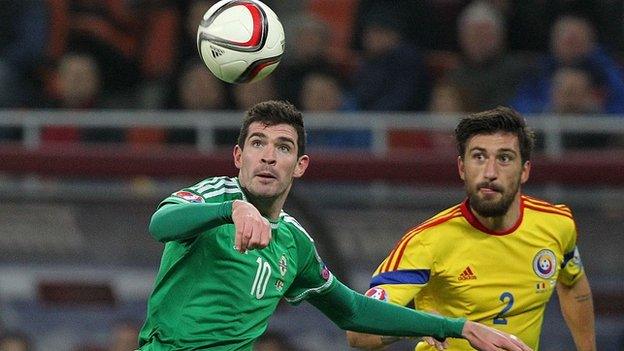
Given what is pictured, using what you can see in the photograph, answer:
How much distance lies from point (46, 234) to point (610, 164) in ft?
13.7

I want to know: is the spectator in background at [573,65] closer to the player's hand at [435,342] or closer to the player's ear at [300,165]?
the player's hand at [435,342]

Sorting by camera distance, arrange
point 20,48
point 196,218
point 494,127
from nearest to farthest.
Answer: point 196,218 → point 494,127 → point 20,48

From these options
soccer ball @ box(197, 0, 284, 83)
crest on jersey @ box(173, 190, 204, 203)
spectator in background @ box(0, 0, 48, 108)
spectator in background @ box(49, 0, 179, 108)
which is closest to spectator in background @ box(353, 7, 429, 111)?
spectator in background @ box(49, 0, 179, 108)

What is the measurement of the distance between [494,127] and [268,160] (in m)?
1.29

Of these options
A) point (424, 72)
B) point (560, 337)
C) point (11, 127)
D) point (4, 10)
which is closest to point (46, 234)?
point (11, 127)

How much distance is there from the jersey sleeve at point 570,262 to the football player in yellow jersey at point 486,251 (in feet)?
0.09

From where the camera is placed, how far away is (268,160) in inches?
218

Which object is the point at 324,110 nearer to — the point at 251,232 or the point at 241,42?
the point at 241,42

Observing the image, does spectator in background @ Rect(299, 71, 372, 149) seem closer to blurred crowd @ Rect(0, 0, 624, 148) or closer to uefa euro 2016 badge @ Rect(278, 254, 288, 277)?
blurred crowd @ Rect(0, 0, 624, 148)

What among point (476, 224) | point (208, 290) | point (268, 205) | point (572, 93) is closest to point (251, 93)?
point (572, 93)

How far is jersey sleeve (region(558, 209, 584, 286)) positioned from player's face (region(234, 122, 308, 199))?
1.61m

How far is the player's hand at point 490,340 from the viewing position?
18.5 feet

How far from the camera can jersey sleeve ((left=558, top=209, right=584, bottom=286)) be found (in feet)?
21.9

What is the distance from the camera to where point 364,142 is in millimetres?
10992
